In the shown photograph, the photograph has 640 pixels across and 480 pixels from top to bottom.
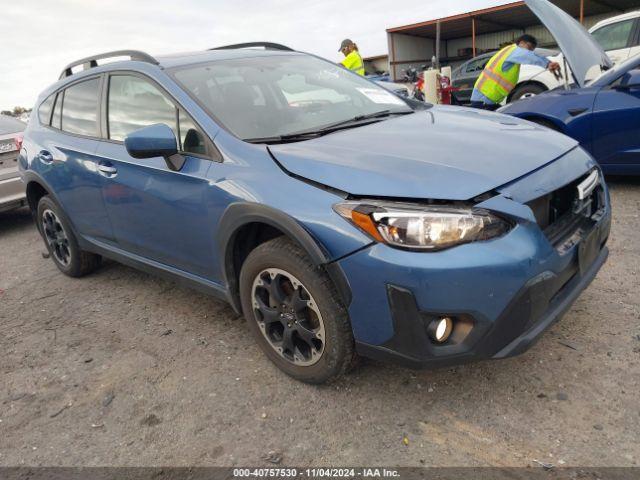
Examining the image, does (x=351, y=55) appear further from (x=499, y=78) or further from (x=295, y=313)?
(x=295, y=313)

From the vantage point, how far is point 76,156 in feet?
11.9

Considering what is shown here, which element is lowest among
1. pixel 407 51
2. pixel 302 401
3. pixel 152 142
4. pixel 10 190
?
pixel 302 401

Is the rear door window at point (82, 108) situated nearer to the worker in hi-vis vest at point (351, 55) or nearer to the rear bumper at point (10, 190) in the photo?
the rear bumper at point (10, 190)

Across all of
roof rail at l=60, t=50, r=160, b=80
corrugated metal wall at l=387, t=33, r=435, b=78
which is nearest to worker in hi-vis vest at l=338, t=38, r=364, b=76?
roof rail at l=60, t=50, r=160, b=80

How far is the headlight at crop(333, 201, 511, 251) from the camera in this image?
1961mm

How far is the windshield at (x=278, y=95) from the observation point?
2.77 m

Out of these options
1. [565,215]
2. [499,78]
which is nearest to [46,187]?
[565,215]

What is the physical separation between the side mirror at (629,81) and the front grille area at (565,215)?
271 centimetres

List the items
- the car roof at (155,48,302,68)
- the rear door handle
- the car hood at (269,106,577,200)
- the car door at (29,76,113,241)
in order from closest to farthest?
the car hood at (269,106,577,200), the car roof at (155,48,302,68), the car door at (29,76,113,241), the rear door handle

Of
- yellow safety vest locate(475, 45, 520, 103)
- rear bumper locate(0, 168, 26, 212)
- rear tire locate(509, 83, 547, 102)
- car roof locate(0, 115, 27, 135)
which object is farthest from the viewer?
rear tire locate(509, 83, 547, 102)

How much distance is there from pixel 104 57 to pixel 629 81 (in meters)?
4.42

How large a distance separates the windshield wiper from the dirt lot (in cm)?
119

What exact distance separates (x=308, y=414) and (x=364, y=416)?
0.85ft

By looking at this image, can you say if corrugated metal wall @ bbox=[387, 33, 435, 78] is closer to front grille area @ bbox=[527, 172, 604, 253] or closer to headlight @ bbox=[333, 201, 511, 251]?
front grille area @ bbox=[527, 172, 604, 253]
